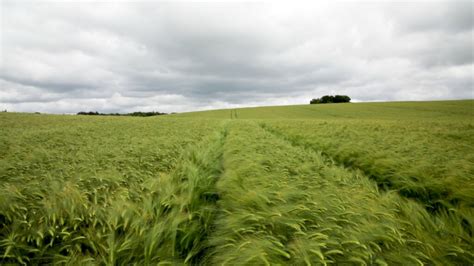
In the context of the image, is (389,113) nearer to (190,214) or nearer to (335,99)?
(190,214)

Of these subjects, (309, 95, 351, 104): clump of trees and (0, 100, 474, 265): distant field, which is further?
(309, 95, 351, 104): clump of trees

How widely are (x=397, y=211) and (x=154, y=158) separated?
4.75 m

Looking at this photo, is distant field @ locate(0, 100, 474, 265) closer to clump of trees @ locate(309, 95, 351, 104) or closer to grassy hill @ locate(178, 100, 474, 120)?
grassy hill @ locate(178, 100, 474, 120)

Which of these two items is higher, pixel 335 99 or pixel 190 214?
pixel 335 99

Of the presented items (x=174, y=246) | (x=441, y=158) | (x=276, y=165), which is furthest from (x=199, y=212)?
(x=441, y=158)

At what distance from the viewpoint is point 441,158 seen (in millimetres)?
4820

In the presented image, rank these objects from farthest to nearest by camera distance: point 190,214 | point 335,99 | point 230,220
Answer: point 335,99, point 190,214, point 230,220

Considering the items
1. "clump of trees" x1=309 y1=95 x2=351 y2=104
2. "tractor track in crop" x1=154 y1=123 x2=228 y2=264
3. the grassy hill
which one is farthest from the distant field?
"clump of trees" x1=309 y1=95 x2=351 y2=104

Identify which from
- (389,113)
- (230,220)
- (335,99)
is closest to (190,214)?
(230,220)

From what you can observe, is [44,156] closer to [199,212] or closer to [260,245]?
[199,212]

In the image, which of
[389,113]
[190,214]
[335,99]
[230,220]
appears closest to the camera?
[230,220]

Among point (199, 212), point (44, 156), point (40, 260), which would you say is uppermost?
point (44, 156)

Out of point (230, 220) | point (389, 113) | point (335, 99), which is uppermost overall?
point (335, 99)

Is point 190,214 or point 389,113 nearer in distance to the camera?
point 190,214
